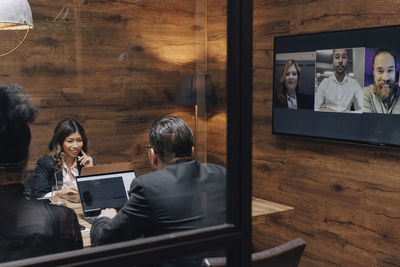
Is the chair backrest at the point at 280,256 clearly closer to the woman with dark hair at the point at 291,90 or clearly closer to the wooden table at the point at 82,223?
the wooden table at the point at 82,223

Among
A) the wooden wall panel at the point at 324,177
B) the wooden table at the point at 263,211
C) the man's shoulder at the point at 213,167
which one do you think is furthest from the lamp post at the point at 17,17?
the wooden wall panel at the point at 324,177

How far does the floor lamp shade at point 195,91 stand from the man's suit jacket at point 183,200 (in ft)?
0.47

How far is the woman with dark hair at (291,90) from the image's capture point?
358 cm

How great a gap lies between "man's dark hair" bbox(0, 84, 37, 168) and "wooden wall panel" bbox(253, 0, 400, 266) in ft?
6.40

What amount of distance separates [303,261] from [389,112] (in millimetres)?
1364

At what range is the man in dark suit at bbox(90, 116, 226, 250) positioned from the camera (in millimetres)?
1103

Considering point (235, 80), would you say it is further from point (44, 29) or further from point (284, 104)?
point (284, 104)

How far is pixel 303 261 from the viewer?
371 centimetres

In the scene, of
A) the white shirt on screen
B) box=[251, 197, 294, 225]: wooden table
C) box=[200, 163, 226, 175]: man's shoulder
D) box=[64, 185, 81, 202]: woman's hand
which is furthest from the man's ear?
the white shirt on screen

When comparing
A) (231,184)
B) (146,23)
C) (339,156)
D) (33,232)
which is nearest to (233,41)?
(146,23)

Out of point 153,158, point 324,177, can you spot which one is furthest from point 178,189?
point 324,177

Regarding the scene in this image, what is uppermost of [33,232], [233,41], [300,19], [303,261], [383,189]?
[300,19]

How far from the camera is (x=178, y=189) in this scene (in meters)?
1.15

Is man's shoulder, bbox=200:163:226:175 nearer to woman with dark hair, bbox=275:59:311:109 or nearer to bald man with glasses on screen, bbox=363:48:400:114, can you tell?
bald man with glasses on screen, bbox=363:48:400:114
